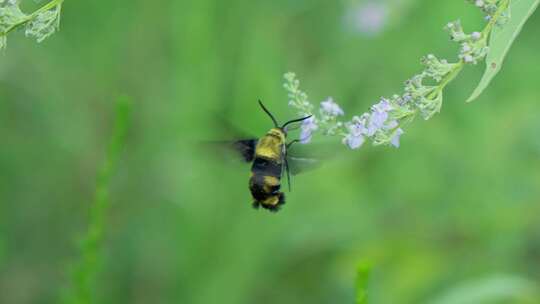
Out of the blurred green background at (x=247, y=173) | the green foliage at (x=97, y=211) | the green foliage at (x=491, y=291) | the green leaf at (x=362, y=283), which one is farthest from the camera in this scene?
the blurred green background at (x=247, y=173)

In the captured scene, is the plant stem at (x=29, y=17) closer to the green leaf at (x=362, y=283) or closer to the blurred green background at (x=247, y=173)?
the green leaf at (x=362, y=283)

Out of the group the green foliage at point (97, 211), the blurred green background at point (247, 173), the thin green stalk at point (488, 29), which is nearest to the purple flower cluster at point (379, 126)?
the thin green stalk at point (488, 29)

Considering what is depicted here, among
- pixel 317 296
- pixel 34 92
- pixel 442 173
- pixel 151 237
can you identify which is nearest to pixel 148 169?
pixel 151 237

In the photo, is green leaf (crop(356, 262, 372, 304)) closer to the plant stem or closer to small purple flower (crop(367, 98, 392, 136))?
small purple flower (crop(367, 98, 392, 136))

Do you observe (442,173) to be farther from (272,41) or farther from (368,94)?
(272,41)

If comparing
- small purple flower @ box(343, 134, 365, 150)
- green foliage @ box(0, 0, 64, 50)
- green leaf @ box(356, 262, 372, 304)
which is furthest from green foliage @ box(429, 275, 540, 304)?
green foliage @ box(0, 0, 64, 50)

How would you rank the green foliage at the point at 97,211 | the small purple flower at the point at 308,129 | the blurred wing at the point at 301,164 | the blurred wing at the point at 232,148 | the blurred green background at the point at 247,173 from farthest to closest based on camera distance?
the blurred green background at the point at 247,173 → the green foliage at the point at 97,211 → the blurred wing at the point at 232,148 → the blurred wing at the point at 301,164 → the small purple flower at the point at 308,129
